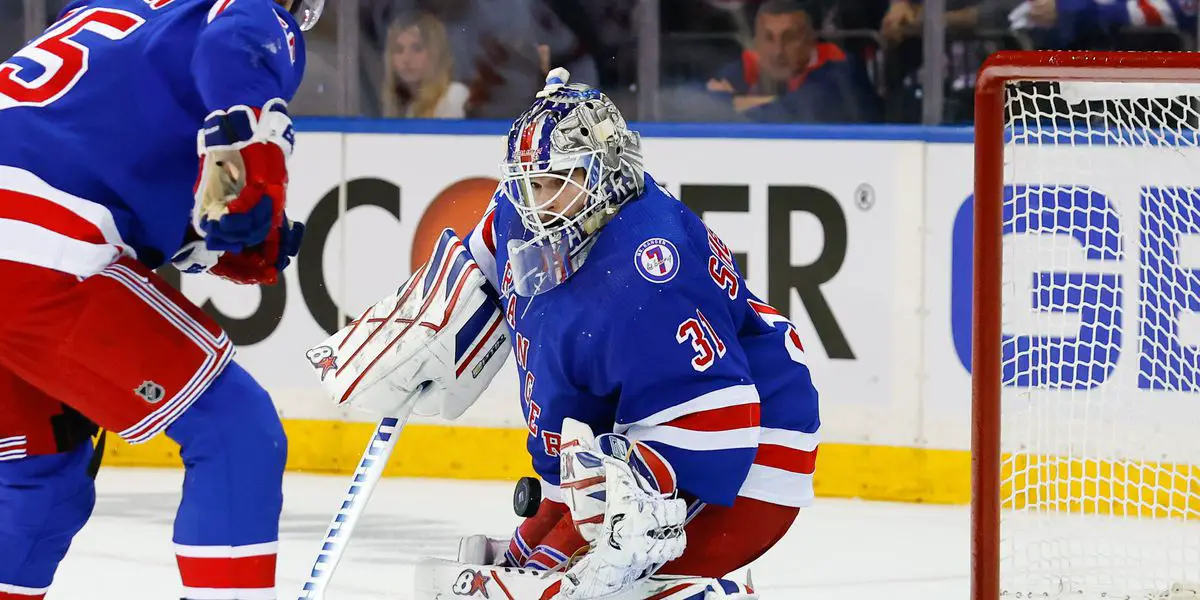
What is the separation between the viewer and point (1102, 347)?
3834 millimetres

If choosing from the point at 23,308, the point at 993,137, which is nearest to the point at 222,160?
the point at 23,308

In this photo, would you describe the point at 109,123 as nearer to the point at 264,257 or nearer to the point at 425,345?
the point at 264,257

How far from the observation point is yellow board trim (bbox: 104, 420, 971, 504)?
429cm

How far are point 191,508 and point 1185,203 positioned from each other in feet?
7.69

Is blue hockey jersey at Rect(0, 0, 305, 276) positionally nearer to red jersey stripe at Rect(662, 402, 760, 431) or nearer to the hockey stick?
the hockey stick

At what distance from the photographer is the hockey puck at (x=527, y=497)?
2557 millimetres

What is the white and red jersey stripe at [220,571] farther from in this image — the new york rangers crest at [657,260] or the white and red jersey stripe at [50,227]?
the new york rangers crest at [657,260]

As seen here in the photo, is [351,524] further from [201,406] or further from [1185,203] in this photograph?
[1185,203]

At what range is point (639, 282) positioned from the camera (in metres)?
2.30

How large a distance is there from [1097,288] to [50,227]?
2.48 metres

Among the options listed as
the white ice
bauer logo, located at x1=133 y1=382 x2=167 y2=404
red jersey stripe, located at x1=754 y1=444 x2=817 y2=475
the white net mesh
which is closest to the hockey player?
bauer logo, located at x1=133 y1=382 x2=167 y2=404

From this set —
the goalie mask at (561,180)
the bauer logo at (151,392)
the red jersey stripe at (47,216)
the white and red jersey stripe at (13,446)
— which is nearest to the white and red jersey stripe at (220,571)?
the bauer logo at (151,392)

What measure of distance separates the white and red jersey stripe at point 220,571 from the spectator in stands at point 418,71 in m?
2.61

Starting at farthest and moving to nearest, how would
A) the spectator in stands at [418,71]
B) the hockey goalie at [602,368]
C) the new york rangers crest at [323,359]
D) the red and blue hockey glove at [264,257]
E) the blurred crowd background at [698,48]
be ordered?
the spectator in stands at [418,71] → the blurred crowd background at [698,48] → the new york rangers crest at [323,359] → the red and blue hockey glove at [264,257] → the hockey goalie at [602,368]
